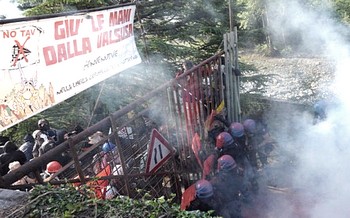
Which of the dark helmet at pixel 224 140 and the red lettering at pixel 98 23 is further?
the dark helmet at pixel 224 140

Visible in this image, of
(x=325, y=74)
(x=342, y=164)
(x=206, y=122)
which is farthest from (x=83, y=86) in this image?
(x=325, y=74)

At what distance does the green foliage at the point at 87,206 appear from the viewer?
220cm

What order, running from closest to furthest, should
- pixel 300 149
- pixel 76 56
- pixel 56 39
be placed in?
pixel 56 39 < pixel 76 56 < pixel 300 149

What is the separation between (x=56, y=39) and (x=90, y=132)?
126 cm

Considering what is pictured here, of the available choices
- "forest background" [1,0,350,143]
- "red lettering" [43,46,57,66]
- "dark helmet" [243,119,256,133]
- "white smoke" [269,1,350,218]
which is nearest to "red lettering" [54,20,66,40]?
"red lettering" [43,46,57,66]

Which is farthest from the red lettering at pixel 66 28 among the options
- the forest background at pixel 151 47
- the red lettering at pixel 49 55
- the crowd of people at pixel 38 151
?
the crowd of people at pixel 38 151

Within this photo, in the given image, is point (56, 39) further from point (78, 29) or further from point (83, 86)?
point (83, 86)

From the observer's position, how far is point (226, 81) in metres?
6.59

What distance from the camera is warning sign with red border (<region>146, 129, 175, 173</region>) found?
4129mm

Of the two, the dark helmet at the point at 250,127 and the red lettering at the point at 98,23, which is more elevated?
the red lettering at the point at 98,23

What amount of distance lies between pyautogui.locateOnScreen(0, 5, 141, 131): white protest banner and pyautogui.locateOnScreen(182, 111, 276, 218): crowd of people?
2.05m

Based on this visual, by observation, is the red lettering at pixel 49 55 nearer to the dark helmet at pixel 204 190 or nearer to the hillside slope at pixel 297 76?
the dark helmet at pixel 204 190

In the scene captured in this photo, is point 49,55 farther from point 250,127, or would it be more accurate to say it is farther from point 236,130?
point 250,127

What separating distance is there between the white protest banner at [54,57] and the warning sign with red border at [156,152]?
3.58 feet
